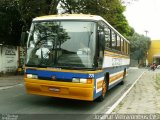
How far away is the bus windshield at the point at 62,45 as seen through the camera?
38.9 ft

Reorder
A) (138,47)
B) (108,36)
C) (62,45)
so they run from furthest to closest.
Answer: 1. (138,47)
2. (108,36)
3. (62,45)

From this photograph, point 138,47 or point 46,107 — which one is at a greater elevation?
point 138,47

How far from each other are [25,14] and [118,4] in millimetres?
7753

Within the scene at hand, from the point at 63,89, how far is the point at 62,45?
1.46 m

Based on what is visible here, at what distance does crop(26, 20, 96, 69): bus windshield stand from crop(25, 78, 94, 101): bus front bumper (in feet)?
1.83

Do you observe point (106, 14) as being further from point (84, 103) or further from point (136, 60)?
point (136, 60)

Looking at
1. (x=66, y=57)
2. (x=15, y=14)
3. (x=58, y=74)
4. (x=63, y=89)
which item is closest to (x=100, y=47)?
(x=66, y=57)

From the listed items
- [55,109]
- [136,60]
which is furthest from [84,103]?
[136,60]

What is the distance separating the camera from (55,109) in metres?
11.9

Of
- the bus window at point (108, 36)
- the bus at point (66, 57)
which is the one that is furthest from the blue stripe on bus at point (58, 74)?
the bus window at point (108, 36)

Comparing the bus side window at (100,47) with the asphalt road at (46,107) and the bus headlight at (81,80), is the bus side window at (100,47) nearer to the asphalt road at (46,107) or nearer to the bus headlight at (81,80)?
the bus headlight at (81,80)

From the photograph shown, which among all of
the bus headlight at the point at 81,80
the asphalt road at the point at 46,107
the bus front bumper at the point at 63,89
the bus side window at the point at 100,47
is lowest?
the asphalt road at the point at 46,107

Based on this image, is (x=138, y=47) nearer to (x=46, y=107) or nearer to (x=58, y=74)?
(x=46, y=107)

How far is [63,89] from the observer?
1184 centimetres
